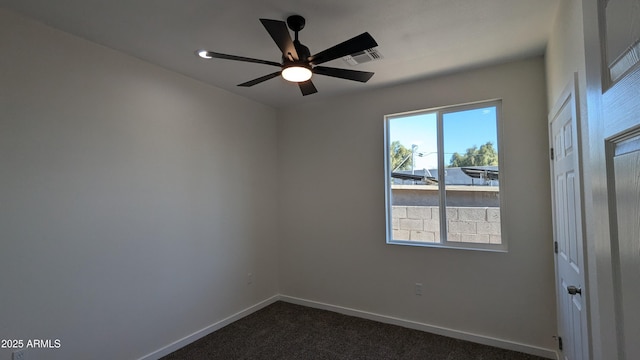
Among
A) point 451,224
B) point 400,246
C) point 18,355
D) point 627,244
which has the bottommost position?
point 18,355

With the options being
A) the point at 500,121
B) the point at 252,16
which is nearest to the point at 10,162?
the point at 252,16

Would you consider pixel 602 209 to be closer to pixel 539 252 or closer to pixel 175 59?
pixel 539 252

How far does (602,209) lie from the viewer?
0.78 meters

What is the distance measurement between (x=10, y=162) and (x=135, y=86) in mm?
1090

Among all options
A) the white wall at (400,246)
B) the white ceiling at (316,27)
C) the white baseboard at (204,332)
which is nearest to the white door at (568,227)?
the white wall at (400,246)

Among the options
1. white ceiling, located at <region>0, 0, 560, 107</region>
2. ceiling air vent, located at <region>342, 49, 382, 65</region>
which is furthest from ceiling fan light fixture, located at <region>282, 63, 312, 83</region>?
ceiling air vent, located at <region>342, 49, 382, 65</region>

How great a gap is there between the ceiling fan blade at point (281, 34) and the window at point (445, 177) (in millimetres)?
1999

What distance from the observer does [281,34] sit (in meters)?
1.76

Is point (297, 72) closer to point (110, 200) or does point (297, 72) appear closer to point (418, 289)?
point (110, 200)

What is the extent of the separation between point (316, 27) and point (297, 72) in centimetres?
46

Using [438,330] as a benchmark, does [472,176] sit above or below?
above

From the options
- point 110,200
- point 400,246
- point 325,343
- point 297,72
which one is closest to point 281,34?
point 297,72

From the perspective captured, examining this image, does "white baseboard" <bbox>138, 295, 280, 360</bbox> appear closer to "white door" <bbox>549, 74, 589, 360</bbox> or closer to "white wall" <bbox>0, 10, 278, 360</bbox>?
"white wall" <bbox>0, 10, 278, 360</bbox>

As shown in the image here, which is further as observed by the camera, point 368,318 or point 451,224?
point 368,318
